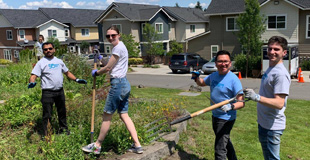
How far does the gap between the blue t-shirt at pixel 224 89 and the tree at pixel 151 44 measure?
2885cm

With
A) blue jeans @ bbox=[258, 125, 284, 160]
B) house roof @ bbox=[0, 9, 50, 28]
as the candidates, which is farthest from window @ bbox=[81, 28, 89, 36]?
blue jeans @ bbox=[258, 125, 284, 160]

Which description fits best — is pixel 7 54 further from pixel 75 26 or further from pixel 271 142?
pixel 271 142

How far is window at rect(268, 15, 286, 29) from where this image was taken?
24.7m

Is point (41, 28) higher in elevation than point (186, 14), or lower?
lower

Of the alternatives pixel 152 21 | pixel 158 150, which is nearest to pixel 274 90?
pixel 158 150

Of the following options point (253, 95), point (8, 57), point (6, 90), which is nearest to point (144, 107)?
point (253, 95)

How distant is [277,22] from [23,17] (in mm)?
37998

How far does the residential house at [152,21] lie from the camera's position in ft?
123

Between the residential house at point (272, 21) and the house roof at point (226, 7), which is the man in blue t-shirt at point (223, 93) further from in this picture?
the house roof at point (226, 7)

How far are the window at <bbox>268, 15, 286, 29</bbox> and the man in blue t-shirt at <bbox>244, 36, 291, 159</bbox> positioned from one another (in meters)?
23.4

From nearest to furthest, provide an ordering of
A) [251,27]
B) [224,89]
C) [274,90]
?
[274,90], [224,89], [251,27]

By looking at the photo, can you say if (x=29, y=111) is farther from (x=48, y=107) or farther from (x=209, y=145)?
(x=209, y=145)

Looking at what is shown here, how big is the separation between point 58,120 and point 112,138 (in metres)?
1.22

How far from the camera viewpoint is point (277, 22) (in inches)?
979
